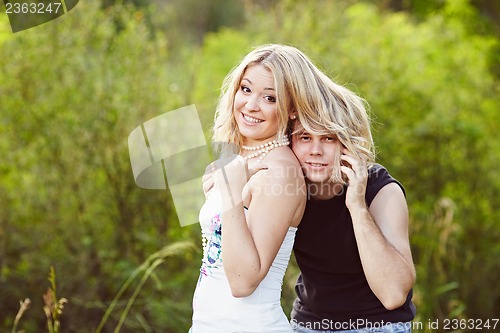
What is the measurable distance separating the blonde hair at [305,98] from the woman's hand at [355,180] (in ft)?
0.20

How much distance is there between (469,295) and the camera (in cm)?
664

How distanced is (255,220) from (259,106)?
0.51m

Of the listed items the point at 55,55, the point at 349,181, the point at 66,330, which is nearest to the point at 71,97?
the point at 55,55

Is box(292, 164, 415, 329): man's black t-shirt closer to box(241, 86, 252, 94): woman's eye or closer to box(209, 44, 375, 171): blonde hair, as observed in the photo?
box(209, 44, 375, 171): blonde hair

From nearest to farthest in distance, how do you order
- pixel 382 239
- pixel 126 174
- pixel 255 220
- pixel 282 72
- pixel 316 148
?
pixel 255 220, pixel 382 239, pixel 282 72, pixel 316 148, pixel 126 174

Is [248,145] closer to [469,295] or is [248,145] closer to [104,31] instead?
[104,31]

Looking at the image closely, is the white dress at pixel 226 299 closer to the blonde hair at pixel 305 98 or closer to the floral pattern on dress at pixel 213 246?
the floral pattern on dress at pixel 213 246

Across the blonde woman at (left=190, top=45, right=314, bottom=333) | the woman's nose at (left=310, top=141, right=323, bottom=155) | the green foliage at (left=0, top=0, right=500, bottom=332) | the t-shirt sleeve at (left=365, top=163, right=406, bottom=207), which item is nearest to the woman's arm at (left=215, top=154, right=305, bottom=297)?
the blonde woman at (left=190, top=45, right=314, bottom=333)

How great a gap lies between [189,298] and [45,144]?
68.5 inches

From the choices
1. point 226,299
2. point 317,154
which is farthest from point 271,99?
point 226,299

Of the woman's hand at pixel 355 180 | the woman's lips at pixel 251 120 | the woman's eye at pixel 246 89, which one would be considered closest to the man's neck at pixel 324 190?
the woman's hand at pixel 355 180

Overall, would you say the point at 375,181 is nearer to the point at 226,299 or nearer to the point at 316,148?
the point at 316,148

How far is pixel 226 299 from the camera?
2.74 metres

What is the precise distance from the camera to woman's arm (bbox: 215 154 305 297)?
2.60 metres
